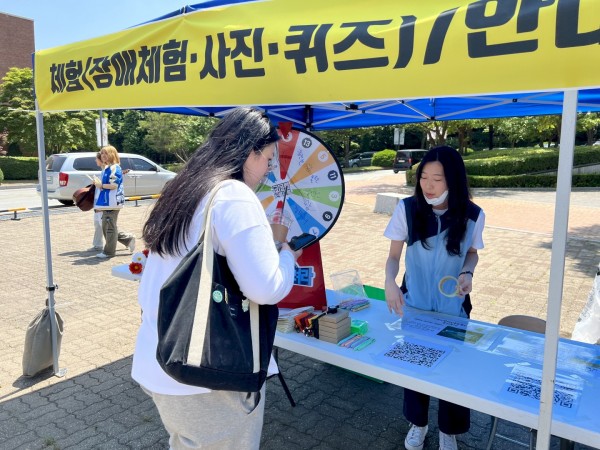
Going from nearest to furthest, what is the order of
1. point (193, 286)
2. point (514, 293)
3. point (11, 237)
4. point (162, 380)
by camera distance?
point (193, 286), point (162, 380), point (514, 293), point (11, 237)

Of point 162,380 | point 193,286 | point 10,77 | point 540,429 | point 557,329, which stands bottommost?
point 540,429

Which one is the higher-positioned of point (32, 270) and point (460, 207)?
point (460, 207)

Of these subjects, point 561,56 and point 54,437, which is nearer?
point 561,56

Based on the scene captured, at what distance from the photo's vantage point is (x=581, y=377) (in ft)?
6.48

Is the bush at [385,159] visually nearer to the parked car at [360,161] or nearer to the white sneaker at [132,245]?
the parked car at [360,161]

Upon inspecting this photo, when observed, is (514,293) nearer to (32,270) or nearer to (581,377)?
(581,377)

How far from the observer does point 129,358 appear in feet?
13.0

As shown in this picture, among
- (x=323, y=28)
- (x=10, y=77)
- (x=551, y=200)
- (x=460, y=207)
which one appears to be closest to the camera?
(x=323, y=28)

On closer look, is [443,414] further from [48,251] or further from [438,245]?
[48,251]

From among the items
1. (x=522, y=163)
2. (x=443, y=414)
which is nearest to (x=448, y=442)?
(x=443, y=414)

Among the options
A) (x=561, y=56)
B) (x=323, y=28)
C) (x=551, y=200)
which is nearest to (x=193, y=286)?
(x=323, y=28)

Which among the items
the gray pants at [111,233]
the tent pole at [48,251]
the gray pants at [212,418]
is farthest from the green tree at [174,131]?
A: the gray pants at [212,418]

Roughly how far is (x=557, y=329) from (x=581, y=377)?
0.62 meters

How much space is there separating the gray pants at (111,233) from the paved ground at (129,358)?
299 millimetres
